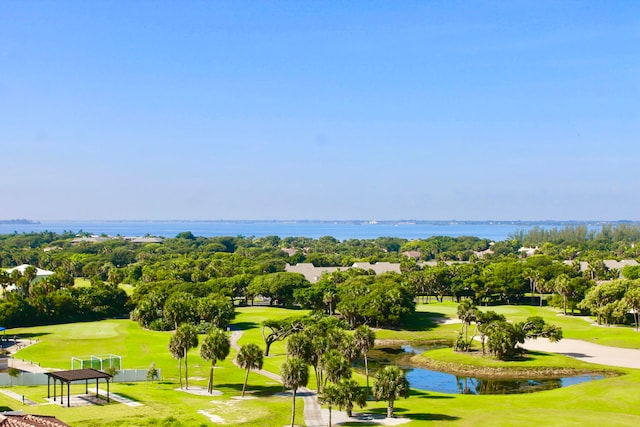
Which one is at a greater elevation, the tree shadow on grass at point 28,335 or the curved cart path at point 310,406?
the curved cart path at point 310,406

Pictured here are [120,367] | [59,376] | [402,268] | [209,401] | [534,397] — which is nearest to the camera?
[59,376]

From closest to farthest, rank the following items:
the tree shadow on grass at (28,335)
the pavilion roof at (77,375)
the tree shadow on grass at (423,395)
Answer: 1. the pavilion roof at (77,375)
2. the tree shadow on grass at (423,395)
3. the tree shadow on grass at (28,335)

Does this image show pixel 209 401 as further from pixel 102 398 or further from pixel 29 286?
pixel 29 286

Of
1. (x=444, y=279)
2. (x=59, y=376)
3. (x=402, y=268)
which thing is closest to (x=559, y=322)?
(x=444, y=279)

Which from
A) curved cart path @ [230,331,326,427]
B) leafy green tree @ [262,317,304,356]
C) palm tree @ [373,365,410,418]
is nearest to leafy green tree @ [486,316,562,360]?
leafy green tree @ [262,317,304,356]

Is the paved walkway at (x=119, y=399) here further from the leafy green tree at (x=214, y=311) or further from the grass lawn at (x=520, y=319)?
the grass lawn at (x=520, y=319)

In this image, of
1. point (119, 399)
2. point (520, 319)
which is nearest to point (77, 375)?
point (119, 399)

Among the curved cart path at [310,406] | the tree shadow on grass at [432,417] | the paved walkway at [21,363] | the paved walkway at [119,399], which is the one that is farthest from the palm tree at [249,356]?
the paved walkway at [21,363]
